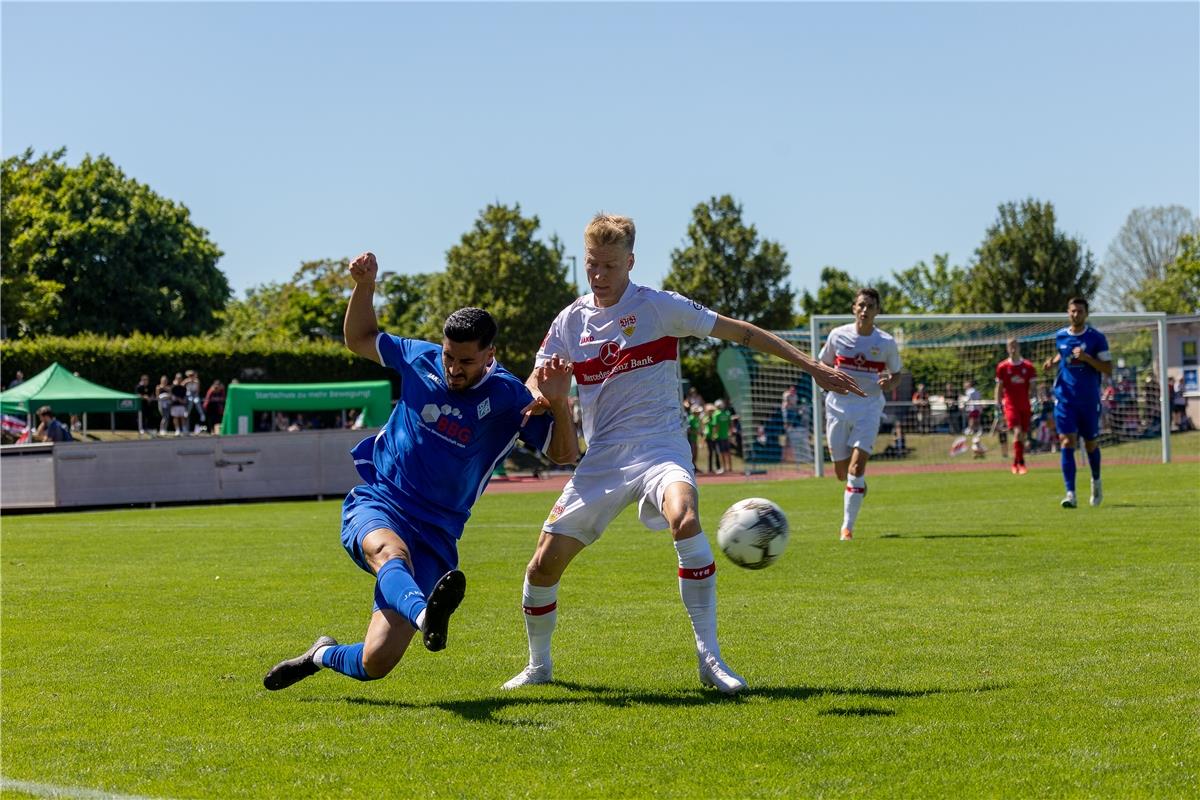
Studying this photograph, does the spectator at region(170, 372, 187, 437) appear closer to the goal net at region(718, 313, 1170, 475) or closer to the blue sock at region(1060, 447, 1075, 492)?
the goal net at region(718, 313, 1170, 475)

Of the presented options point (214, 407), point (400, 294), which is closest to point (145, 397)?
point (214, 407)

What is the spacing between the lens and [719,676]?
639cm

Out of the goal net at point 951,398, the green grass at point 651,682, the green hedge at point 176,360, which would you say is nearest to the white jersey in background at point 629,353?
the green grass at point 651,682

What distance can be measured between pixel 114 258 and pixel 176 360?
27.6 meters

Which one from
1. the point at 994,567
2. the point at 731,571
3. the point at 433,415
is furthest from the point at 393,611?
the point at 994,567

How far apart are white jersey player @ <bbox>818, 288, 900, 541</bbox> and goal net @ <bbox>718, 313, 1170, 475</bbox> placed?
48.4ft

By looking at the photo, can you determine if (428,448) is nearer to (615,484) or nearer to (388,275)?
(615,484)

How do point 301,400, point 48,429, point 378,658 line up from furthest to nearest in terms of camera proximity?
point 301,400 < point 48,429 < point 378,658

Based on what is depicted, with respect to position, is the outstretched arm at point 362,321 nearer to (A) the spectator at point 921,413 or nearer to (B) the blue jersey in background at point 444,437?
(B) the blue jersey in background at point 444,437

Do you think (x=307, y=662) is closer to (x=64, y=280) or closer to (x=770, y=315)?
(x=770, y=315)

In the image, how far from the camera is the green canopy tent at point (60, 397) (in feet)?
106

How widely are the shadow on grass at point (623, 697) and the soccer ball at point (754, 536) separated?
2.26ft

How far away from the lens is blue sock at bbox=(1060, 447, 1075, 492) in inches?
663

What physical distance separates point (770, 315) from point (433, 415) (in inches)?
2048
